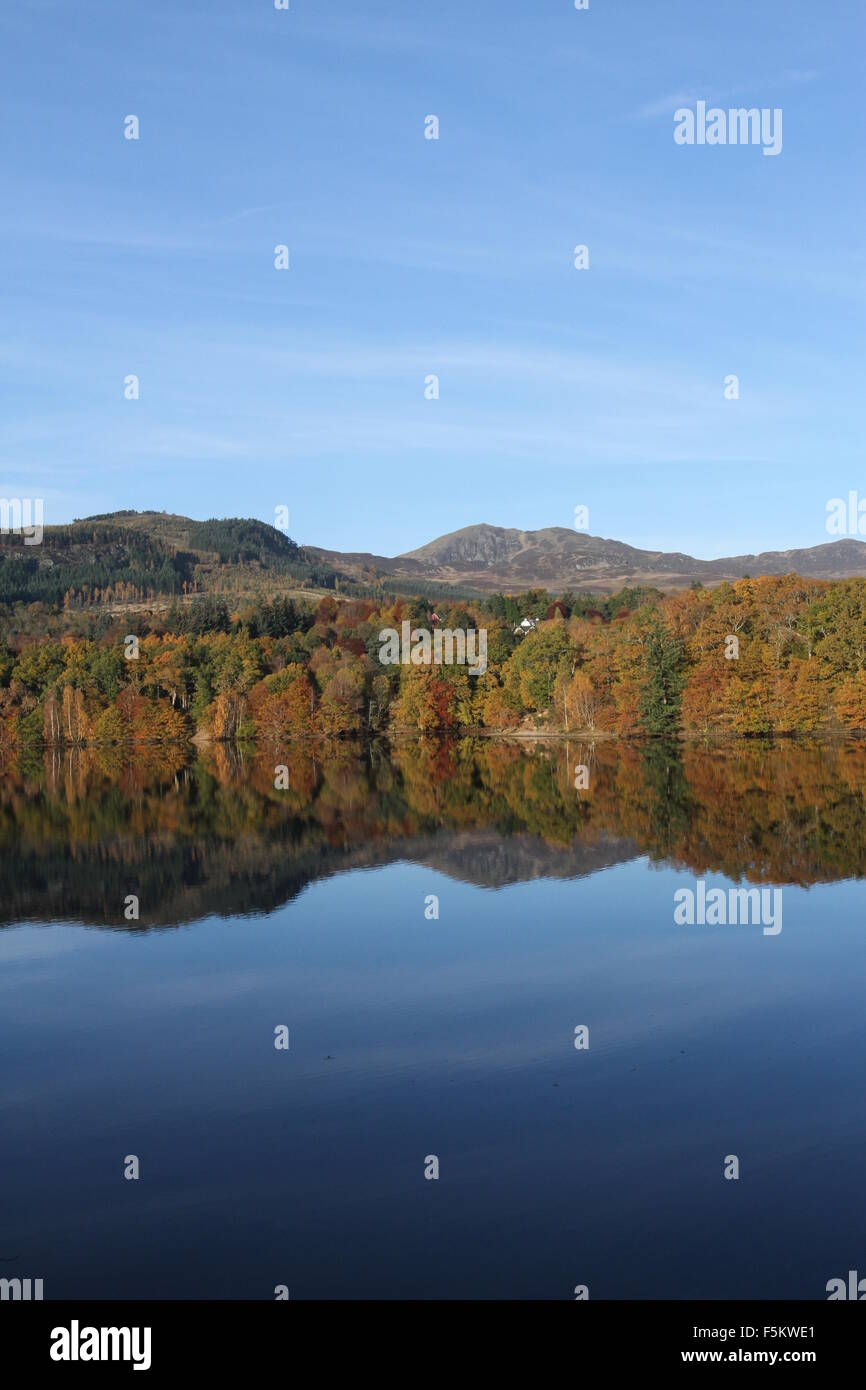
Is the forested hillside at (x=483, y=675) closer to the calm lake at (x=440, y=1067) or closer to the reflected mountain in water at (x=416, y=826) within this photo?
the reflected mountain in water at (x=416, y=826)

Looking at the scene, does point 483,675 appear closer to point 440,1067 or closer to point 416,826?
point 416,826

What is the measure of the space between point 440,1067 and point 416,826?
22.2 m

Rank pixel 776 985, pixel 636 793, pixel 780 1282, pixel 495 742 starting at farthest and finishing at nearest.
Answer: pixel 495 742 < pixel 636 793 < pixel 776 985 < pixel 780 1282

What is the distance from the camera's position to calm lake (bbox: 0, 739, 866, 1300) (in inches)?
385

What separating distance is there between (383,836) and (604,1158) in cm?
2383

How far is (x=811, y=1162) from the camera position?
11148 mm

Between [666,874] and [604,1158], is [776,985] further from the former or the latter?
[666,874]

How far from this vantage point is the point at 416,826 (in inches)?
1436

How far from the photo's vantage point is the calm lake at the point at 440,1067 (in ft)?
32.1

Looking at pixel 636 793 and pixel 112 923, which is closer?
pixel 112 923

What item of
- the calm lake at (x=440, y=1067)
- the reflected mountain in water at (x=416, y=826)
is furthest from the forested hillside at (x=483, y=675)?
the calm lake at (x=440, y=1067)

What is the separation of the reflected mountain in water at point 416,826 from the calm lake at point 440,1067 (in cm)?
23
